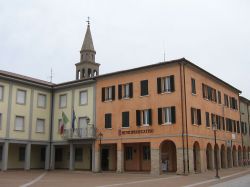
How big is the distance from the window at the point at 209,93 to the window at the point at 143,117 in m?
6.87

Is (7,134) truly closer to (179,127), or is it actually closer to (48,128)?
(48,128)

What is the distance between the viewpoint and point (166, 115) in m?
31.9

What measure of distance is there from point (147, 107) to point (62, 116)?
11.1 meters

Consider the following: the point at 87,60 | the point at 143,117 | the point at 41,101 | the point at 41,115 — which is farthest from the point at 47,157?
the point at 87,60

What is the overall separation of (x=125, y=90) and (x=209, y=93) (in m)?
9.36

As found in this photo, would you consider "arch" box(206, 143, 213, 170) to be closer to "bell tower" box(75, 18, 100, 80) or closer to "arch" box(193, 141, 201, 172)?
"arch" box(193, 141, 201, 172)

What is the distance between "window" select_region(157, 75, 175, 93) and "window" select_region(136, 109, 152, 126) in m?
2.38

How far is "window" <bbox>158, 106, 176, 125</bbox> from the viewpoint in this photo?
3127 centimetres

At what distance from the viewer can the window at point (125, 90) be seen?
35.0 metres

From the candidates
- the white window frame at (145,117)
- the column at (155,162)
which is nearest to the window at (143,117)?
the white window frame at (145,117)

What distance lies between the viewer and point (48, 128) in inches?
1623

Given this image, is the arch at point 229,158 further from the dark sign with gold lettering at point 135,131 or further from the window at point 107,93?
the window at point 107,93

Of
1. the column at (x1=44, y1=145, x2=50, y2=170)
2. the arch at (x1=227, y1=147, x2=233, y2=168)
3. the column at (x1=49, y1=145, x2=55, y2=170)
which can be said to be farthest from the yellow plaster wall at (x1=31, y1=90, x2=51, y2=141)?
the arch at (x1=227, y1=147, x2=233, y2=168)

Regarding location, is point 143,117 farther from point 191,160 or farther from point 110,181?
point 110,181
